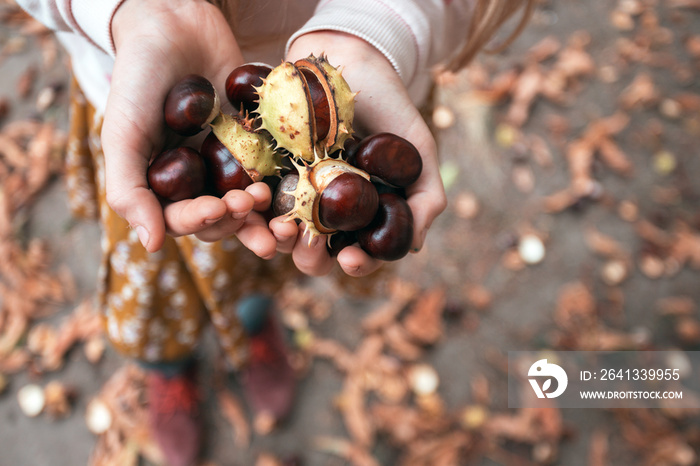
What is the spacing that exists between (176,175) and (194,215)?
20 centimetres

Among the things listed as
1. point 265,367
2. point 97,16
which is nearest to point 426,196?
point 97,16

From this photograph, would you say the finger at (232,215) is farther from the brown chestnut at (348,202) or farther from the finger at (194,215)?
the brown chestnut at (348,202)

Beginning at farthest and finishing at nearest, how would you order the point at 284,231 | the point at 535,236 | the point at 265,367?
1. the point at 535,236
2. the point at 265,367
3. the point at 284,231

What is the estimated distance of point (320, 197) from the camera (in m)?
1.49

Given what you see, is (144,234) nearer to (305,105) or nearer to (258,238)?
(258,238)

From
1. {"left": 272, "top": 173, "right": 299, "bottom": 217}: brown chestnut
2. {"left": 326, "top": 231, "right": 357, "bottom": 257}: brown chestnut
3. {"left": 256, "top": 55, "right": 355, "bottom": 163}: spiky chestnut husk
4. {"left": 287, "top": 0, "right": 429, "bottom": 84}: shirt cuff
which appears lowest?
{"left": 326, "top": 231, "right": 357, "bottom": 257}: brown chestnut

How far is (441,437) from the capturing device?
2525mm

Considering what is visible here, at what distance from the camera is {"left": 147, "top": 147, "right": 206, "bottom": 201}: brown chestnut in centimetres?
145

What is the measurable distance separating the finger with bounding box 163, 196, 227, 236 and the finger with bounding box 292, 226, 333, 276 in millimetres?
265

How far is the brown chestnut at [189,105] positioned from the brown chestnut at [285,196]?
0.30m

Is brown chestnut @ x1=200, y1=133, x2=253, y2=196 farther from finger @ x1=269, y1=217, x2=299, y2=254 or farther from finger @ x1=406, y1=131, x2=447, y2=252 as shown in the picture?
finger @ x1=406, y1=131, x2=447, y2=252

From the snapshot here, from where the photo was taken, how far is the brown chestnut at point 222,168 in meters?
1.57

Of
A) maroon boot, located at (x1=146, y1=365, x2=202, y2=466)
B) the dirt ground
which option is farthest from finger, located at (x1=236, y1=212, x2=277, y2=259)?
maroon boot, located at (x1=146, y1=365, x2=202, y2=466)

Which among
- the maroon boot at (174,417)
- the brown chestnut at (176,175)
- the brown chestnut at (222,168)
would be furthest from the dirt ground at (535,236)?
the brown chestnut at (176,175)
